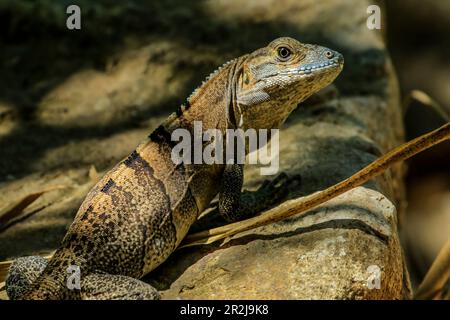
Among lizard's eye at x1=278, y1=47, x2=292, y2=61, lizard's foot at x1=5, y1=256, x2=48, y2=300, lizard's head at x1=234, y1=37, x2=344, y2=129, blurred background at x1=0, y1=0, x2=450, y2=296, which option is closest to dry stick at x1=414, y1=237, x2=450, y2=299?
lizard's head at x1=234, y1=37, x2=344, y2=129

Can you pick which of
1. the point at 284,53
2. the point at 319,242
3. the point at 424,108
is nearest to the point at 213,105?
→ the point at 284,53

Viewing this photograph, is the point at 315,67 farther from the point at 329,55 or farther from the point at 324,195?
the point at 324,195

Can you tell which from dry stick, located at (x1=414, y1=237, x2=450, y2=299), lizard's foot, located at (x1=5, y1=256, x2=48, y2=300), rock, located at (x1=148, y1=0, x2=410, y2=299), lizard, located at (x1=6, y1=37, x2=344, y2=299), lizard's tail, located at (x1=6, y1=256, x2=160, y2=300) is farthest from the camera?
dry stick, located at (x1=414, y1=237, x2=450, y2=299)

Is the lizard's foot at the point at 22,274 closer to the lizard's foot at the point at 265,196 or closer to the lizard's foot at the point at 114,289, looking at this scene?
the lizard's foot at the point at 114,289


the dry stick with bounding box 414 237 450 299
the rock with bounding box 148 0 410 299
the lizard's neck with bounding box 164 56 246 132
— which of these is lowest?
the dry stick with bounding box 414 237 450 299

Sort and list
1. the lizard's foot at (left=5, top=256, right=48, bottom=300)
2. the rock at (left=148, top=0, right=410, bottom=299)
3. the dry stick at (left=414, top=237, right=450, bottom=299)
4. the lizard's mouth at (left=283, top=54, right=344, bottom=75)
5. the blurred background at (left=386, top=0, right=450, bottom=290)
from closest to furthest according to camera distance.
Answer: the rock at (left=148, top=0, right=410, bottom=299)
the lizard's foot at (left=5, top=256, right=48, bottom=300)
the lizard's mouth at (left=283, top=54, right=344, bottom=75)
the dry stick at (left=414, top=237, right=450, bottom=299)
the blurred background at (left=386, top=0, right=450, bottom=290)

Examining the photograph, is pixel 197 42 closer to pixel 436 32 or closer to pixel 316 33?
pixel 316 33

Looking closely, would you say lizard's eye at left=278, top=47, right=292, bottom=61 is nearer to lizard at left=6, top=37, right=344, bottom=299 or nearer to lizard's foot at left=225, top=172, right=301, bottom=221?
lizard at left=6, top=37, right=344, bottom=299

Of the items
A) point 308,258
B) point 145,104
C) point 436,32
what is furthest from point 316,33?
point 308,258
